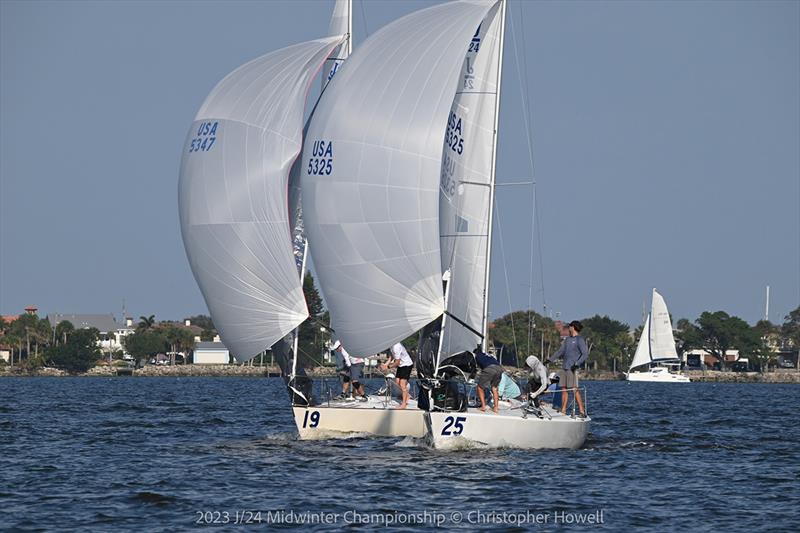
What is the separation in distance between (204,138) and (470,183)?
254 inches

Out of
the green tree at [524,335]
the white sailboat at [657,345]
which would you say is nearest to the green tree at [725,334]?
the green tree at [524,335]

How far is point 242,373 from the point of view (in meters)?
150

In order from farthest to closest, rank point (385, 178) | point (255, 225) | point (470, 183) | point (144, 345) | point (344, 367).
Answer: point (144, 345) < point (344, 367) < point (470, 183) < point (255, 225) < point (385, 178)

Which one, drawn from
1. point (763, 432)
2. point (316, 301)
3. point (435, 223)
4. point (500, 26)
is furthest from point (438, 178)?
point (316, 301)

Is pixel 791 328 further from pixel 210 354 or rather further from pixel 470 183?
pixel 470 183

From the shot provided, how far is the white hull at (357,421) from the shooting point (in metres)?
30.6

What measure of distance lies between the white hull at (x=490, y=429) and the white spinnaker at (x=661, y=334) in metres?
102

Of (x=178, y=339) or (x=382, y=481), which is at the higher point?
(x=178, y=339)

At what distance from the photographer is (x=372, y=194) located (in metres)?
28.5

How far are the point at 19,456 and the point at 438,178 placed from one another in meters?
10.9

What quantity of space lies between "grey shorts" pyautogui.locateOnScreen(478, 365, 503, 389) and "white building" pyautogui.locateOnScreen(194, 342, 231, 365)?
461 feet

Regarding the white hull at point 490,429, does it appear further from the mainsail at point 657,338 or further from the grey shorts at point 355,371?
the mainsail at point 657,338

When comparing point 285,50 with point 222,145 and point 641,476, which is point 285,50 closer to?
point 222,145

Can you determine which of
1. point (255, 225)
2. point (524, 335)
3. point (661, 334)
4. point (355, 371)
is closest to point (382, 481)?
point (355, 371)
